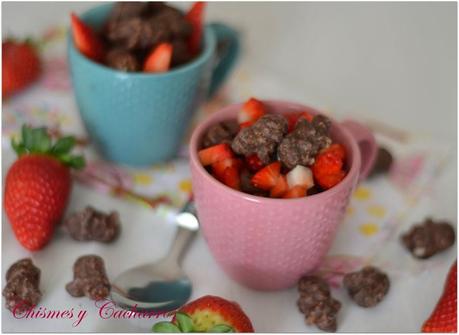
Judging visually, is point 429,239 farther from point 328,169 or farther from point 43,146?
point 43,146

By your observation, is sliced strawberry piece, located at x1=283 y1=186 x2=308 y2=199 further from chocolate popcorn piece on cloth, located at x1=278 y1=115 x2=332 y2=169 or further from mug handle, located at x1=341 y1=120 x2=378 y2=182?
mug handle, located at x1=341 y1=120 x2=378 y2=182

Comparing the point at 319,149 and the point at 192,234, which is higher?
the point at 319,149

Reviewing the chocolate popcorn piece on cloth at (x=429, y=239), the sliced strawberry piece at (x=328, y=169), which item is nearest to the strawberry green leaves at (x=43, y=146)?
the sliced strawberry piece at (x=328, y=169)

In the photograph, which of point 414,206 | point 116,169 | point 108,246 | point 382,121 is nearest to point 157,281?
point 108,246

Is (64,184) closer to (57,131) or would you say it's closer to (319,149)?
(57,131)

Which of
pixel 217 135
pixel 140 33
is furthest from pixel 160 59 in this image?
pixel 217 135
